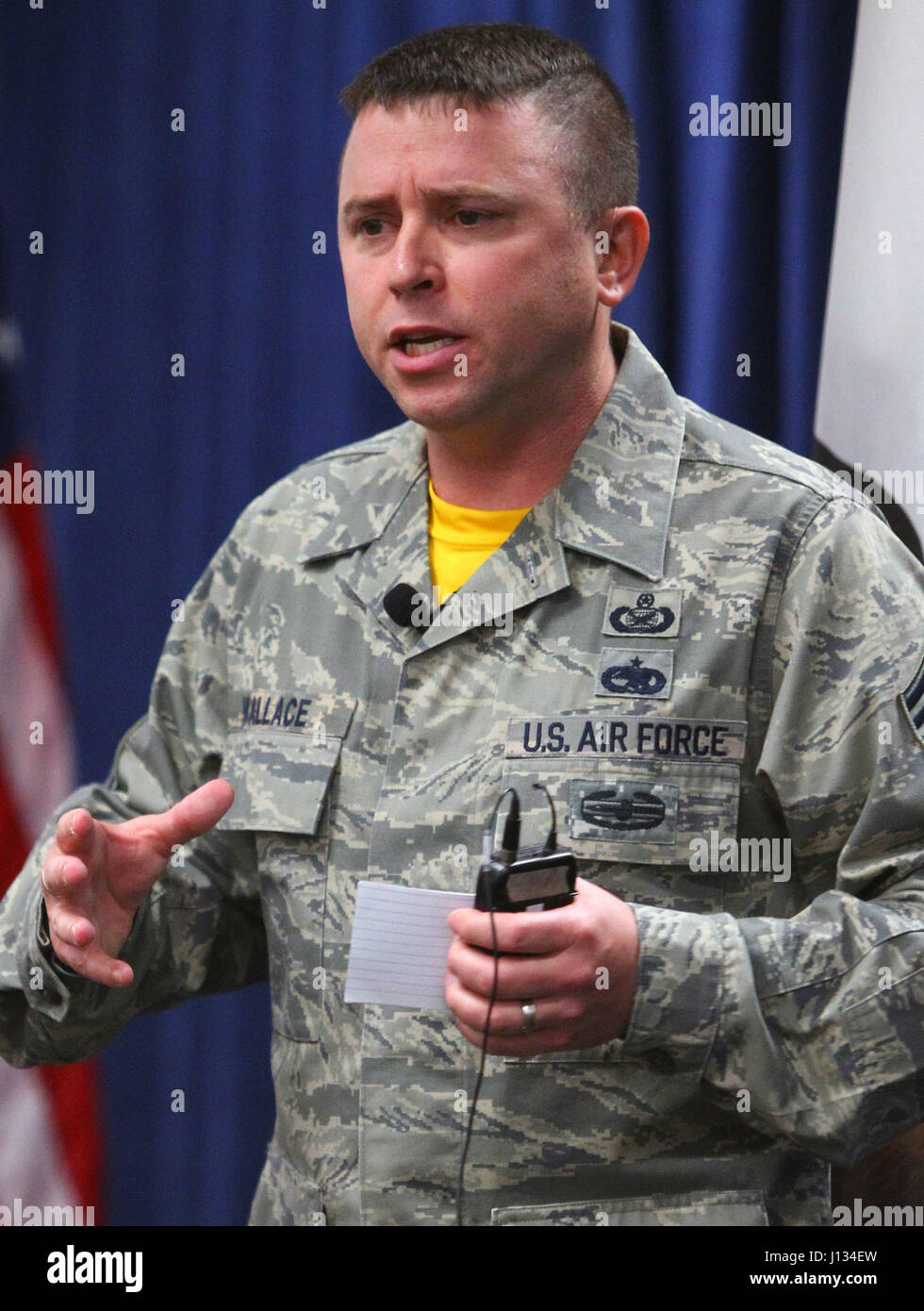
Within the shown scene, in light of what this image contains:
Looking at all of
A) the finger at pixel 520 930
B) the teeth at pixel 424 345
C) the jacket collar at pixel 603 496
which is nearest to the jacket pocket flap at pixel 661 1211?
the finger at pixel 520 930

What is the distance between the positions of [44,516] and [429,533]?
799 mm

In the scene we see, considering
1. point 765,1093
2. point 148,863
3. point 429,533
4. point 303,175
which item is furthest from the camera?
point 303,175

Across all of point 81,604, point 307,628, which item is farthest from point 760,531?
point 81,604

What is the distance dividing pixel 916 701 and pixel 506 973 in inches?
18.0

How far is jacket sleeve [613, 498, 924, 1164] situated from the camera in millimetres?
1165

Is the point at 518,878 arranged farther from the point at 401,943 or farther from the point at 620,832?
the point at 620,832

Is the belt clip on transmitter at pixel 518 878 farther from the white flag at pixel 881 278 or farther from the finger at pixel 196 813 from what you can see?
the white flag at pixel 881 278

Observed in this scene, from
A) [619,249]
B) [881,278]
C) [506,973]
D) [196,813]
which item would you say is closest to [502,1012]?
[506,973]

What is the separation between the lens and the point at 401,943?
1138 millimetres

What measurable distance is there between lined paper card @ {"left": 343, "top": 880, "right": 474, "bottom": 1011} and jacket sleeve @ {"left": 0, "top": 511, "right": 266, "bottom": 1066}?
36 centimetres

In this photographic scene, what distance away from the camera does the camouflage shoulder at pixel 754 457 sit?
134 centimetres

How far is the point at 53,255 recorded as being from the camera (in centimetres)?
201
